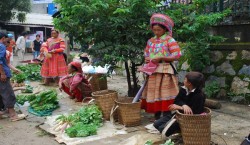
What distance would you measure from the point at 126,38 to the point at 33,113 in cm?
248

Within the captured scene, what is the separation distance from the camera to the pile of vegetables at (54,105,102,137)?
4936mm

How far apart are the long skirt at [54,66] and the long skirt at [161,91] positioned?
201 inches

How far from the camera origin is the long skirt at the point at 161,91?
17.0ft

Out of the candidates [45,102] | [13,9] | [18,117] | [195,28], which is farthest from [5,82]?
[13,9]

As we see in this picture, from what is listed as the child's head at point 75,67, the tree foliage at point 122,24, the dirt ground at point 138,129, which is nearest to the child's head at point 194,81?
the dirt ground at point 138,129

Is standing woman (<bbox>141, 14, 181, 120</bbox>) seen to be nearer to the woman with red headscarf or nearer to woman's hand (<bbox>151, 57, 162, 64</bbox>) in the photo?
woman's hand (<bbox>151, 57, 162, 64</bbox>)

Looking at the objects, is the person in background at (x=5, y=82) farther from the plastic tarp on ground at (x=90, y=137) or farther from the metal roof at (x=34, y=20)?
the metal roof at (x=34, y=20)

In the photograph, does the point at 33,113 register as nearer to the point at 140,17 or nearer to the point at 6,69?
the point at 6,69

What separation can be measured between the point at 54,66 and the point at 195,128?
6637mm

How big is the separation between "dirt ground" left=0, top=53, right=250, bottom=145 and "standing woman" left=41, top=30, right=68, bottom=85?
9.48ft

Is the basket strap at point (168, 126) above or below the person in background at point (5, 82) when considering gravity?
below

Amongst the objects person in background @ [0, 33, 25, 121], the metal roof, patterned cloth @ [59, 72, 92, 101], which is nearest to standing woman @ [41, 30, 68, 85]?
patterned cloth @ [59, 72, 92, 101]

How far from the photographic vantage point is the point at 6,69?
600cm

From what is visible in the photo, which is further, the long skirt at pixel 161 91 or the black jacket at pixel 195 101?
the long skirt at pixel 161 91
